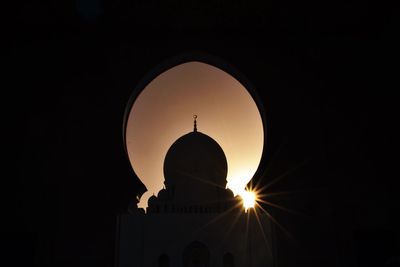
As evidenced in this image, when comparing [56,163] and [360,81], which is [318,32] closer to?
[360,81]

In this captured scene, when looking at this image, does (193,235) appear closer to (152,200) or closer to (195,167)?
(152,200)

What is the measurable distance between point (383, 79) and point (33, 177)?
16.6 feet

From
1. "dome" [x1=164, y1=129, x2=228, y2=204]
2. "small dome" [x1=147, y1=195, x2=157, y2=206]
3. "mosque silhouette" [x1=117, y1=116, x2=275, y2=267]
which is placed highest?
"dome" [x1=164, y1=129, x2=228, y2=204]

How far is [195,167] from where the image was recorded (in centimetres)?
750

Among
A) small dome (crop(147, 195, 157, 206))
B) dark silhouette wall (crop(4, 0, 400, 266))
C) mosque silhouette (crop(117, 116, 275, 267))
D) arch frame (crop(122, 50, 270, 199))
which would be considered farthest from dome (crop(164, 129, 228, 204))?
dark silhouette wall (crop(4, 0, 400, 266))

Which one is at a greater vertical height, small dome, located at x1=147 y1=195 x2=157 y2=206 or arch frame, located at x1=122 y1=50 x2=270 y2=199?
arch frame, located at x1=122 y1=50 x2=270 y2=199

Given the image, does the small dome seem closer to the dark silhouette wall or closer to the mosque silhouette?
the mosque silhouette

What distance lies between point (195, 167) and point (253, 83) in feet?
7.87

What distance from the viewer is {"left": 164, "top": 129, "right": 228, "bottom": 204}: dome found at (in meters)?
7.31

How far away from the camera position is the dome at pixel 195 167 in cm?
731

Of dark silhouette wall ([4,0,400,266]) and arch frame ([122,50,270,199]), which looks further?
arch frame ([122,50,270,199])

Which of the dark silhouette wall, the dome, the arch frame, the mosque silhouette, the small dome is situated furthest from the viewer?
the dome

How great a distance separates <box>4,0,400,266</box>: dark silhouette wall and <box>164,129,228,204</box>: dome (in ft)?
7.29

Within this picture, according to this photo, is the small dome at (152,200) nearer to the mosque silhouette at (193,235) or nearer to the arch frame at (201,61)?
the mosque silhouette at (193,235)
